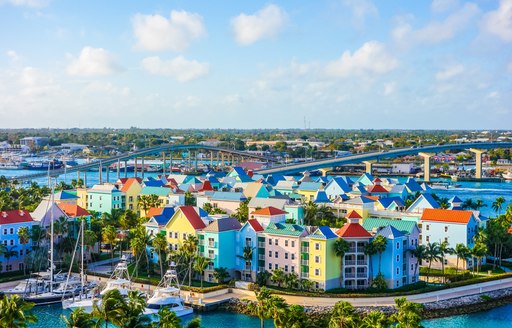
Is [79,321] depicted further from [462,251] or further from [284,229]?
[462,251]

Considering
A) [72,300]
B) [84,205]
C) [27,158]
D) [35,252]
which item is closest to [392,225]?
[72,300]

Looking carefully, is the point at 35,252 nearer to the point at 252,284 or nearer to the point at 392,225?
the point at 252,284

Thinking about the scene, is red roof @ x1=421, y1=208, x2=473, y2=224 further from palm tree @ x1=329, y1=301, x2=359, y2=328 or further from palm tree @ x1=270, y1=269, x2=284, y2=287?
palm tree @ x1=329, y1=301, x2=359, y2=328

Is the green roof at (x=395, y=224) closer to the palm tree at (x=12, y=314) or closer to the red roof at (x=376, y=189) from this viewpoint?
the palm tree at (x=12, y=314)

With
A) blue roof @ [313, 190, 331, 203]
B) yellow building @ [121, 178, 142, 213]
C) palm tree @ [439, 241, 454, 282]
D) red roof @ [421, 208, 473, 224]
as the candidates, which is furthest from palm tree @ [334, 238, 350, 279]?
yellow building @ [121, 178, 142, 213]

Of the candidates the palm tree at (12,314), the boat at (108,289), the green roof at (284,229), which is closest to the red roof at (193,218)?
the green roof at (284,229)

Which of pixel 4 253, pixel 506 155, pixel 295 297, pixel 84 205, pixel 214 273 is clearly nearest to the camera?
pixel 295 297
